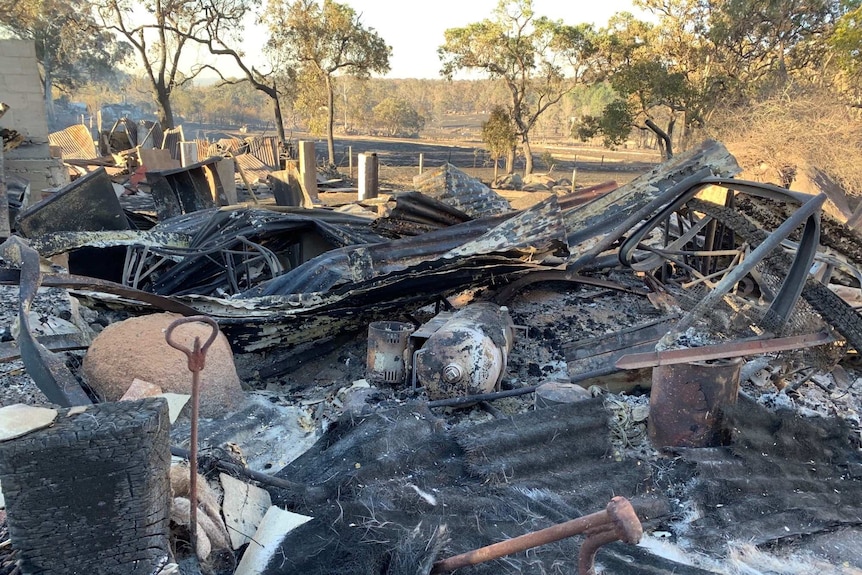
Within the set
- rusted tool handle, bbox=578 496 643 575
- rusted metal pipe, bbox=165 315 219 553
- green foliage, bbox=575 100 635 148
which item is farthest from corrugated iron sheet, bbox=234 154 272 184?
rusted tool handle, bbox=578 496 643 575

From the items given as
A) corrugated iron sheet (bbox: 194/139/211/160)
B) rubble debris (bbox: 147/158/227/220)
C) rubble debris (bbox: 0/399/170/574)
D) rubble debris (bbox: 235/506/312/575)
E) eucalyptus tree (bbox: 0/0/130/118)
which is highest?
eucalyptus tree (bbox: 0/0/130/118)

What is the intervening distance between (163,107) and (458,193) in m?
18.9

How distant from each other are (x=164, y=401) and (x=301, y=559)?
2.56ft

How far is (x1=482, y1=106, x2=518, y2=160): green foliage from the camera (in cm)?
2470

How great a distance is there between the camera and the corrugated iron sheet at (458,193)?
23.3ft

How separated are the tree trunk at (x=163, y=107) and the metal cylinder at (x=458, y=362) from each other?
2087 cm

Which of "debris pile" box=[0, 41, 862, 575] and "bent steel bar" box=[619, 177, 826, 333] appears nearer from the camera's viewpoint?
"debris pile" box=[0, 41, 862, 575]

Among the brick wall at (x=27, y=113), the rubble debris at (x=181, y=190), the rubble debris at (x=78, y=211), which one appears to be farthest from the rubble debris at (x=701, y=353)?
the brick wall at (x=27, y=113)

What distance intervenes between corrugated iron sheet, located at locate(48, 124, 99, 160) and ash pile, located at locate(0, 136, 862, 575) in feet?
51.1

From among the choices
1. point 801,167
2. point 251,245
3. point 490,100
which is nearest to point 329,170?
point 801,167

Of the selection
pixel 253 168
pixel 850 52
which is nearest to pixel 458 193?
pixel 253 168

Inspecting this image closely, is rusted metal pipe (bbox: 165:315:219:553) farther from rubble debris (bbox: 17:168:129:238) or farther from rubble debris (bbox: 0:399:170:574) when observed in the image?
rubble debris (bbox: 17:168:129:238)

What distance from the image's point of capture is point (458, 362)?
3.93 metres

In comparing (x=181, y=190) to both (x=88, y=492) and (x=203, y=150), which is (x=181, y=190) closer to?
(x=88, y=492)
